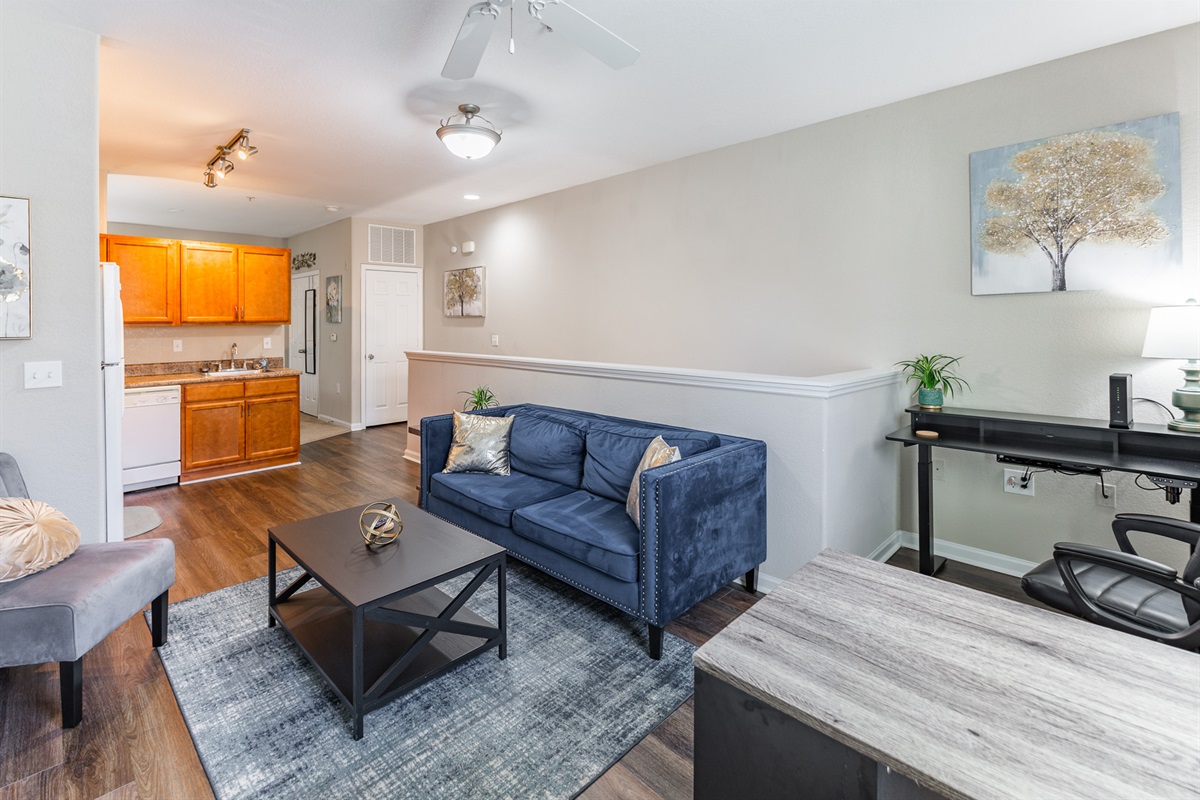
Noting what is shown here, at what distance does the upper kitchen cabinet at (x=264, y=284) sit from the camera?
18.1ft

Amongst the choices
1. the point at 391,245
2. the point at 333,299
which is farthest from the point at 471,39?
the point at 333,299

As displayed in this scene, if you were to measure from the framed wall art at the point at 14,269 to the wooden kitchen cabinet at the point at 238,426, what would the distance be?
2.58 meters

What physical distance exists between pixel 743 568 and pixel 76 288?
3.30 metres

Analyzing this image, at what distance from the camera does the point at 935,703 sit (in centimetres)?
81

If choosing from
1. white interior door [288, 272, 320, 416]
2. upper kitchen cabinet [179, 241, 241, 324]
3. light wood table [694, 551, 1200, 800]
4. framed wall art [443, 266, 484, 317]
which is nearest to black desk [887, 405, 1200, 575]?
light wood table [694, 551, 1200, 800]

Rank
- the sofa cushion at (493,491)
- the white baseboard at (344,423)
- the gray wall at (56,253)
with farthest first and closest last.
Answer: the white baseboard at (344,423), the sofa cushion at (493,491), the gray wall at (56,253)

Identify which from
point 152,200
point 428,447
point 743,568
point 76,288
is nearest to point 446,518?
point 428,447

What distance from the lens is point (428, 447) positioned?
364cm

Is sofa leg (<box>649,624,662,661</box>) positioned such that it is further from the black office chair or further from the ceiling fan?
the ceiling fan

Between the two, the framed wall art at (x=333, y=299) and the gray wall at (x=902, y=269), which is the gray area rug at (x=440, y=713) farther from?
the framed wall art at (x=333, y=299)

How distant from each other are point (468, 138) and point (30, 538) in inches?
104

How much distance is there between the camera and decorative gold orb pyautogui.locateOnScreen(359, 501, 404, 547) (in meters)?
2.30

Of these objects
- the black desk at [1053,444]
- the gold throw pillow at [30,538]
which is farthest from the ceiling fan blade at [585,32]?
the gold throw pillow at [30,538]

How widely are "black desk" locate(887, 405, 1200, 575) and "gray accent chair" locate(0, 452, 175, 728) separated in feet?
11.2
